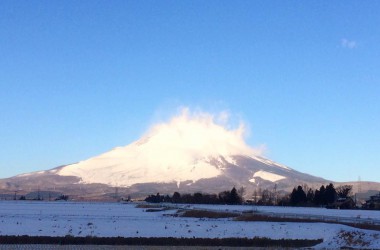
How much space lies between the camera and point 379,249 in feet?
93.3

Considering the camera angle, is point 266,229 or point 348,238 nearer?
point 348,238

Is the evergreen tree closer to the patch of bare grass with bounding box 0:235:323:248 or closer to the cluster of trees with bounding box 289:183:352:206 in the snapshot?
the cluster of trees with bounding box 289:183:352:206

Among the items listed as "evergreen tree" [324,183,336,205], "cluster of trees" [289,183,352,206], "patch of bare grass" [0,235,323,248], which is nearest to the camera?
"patch of bare grass" [0,235,323,248]

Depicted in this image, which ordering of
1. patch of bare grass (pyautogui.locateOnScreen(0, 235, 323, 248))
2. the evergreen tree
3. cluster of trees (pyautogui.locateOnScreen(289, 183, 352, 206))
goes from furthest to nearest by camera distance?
cluster of trees (pyautogui.locateOnScreen(289, 183, 352, 206)), the evergreen tree, patch of bare grass (pyautogui.locateOnScreen(0, 235, 323, 248))

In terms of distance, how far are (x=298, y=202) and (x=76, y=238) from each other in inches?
4209

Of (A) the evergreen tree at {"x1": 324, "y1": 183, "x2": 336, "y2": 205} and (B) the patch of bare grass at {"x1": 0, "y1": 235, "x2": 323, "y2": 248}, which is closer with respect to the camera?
(B) the patch of bare grass at {"x1": 0, "y1": 235, "x2": 323, "y2": 248}

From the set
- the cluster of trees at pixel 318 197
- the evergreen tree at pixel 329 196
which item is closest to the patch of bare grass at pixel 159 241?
the cluster of trees at pixel 318 197

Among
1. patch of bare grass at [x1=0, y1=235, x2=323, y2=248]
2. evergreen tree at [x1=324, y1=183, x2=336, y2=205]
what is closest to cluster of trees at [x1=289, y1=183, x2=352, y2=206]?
evergreen tree at [x1=324, y1=183, x2=336, y2=205]

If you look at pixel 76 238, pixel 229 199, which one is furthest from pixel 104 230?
pixel 229 199

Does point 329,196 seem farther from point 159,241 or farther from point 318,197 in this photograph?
point 159,241

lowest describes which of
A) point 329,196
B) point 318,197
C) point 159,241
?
point 159,241

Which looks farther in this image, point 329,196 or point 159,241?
point 329,196

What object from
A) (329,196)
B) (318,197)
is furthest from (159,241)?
(318,197)

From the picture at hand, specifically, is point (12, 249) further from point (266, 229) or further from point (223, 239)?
point (266, 229)
